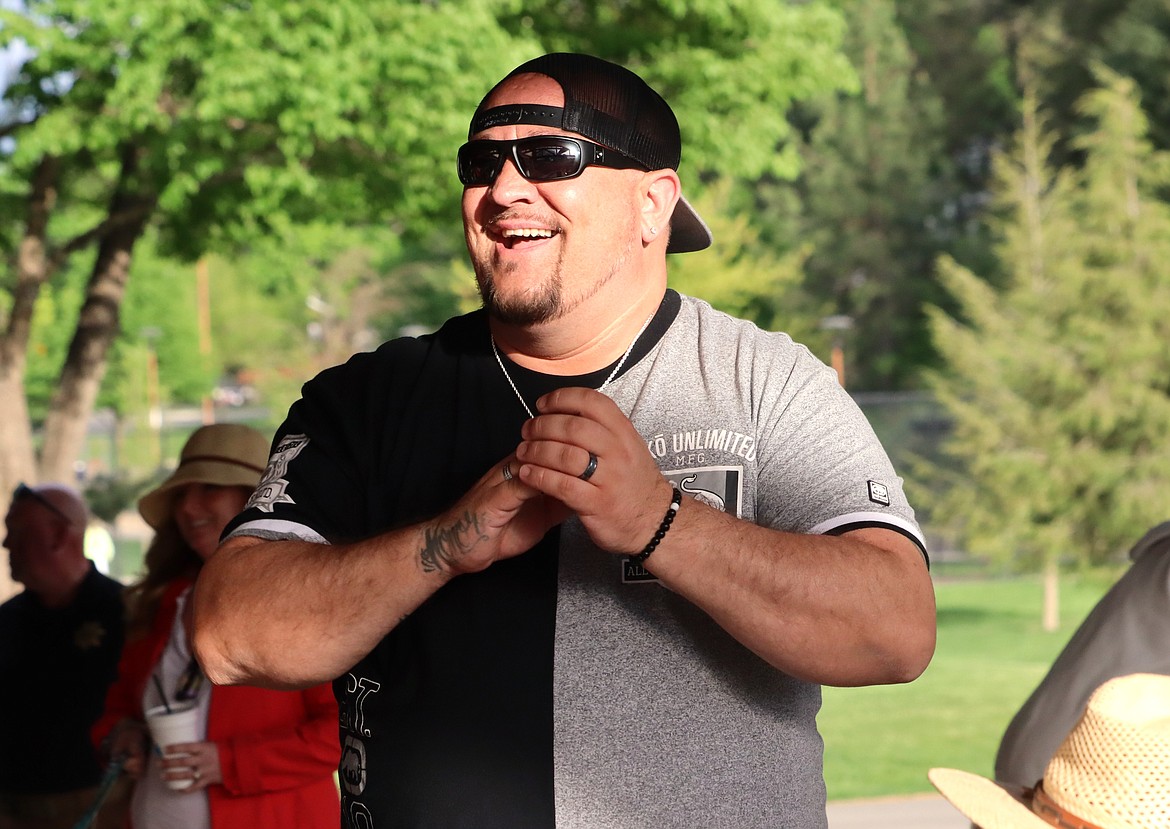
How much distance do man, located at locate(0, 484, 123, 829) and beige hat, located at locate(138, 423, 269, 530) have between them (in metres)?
1.02

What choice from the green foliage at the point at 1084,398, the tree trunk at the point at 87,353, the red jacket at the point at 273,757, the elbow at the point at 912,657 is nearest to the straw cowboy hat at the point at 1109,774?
the elbow at the point at 912,657

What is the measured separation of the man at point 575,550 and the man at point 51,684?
10.5 feet

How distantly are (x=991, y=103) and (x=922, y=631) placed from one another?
4011 centimetres

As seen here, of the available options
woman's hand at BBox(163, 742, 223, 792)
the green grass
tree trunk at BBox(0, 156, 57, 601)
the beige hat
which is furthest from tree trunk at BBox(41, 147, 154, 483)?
woman's hand at BBox(163, 742, 223, 792)

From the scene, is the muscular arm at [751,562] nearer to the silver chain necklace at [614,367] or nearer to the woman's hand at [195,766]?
the silver chain necklace at [614,367]

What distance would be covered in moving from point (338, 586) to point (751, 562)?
532 mm

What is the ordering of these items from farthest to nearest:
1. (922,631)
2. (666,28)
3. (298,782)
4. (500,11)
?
(666,28) < (500,11) < (298,782) < (922,631)

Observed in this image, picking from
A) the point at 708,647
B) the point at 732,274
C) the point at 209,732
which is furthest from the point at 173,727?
the point at 732,274

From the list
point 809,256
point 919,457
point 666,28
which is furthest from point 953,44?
point 666,28

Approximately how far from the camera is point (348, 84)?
8633 mm

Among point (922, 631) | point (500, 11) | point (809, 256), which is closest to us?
point (922, 631)

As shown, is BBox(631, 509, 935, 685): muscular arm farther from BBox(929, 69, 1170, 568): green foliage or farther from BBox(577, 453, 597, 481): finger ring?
BBox(929, 69, 1170, 568): green foliage

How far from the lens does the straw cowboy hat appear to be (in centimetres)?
169

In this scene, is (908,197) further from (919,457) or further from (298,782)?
(298,782)
